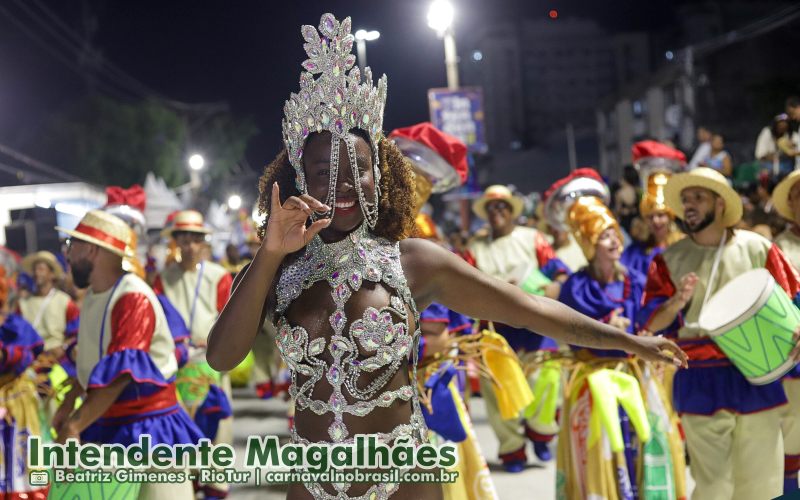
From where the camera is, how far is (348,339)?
328cm

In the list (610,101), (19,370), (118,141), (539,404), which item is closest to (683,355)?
(539,404)

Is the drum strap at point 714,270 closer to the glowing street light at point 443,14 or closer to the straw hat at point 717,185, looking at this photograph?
the straw hat at point 717,185

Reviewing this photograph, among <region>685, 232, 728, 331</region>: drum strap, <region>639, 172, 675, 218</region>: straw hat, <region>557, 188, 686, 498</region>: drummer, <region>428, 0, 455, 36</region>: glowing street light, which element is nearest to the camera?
<region>685, 232, 728, 331</region>: drum strap

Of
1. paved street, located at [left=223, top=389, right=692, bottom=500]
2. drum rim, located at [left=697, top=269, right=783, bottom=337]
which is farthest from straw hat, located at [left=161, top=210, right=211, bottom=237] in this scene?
drum rim, located at [left=697, top=269, right=783, bottom=337]

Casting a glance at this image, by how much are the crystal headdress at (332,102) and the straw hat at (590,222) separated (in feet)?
10.7

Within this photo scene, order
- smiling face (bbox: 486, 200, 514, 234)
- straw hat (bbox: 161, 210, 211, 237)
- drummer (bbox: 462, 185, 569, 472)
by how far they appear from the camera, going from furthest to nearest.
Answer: smiling face (bbox: 486, 200, 514, 234) < straw hat (bbox: 161, 210, 211, 237) < drummer (bbox: 462, 185, 569, 472)

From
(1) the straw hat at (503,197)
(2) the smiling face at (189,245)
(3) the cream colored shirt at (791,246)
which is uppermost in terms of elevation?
(1) the straw hat at (503,197)

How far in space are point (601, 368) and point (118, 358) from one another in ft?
9.80

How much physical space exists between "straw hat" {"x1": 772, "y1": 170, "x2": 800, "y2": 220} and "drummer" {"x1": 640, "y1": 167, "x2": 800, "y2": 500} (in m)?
1.28

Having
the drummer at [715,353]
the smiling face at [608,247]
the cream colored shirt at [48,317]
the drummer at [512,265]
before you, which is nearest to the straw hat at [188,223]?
the cream colored shirt at [48,317]

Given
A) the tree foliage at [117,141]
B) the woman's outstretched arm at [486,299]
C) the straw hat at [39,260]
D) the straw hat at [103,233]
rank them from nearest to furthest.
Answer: the woman's outstretched arm at [486,299] < the straw hat at [103,233] < the straw hat at [39,260] < the tree foliage at [117,141]

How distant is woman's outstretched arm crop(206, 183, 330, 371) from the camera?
303 centimetres

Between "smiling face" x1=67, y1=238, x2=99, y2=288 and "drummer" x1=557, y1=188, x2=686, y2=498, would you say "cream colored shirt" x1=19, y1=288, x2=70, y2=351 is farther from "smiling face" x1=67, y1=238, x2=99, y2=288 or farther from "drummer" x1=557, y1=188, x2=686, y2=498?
"drummer" x1=557, y1=188, x2=686, y2=498

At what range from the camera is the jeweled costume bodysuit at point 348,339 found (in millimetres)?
3273
